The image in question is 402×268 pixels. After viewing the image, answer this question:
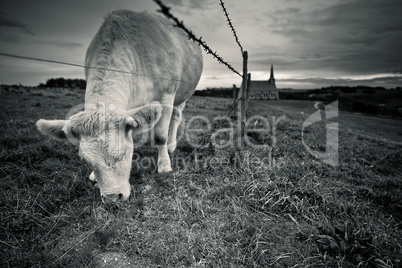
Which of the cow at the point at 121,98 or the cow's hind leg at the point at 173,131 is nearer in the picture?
the cow at the point at 121,98

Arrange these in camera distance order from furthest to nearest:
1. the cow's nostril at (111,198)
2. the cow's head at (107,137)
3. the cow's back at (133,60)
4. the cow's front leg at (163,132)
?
1. the cow's front leg at (163,132)
2. the cow's back at (133,60)
3. the cow's nostril at (111,198)
4. the cow's head at (107,137)

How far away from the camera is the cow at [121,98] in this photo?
241cm

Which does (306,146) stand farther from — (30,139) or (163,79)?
(30,139)

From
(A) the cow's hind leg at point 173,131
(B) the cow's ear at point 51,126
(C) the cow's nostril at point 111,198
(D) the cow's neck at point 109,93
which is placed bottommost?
(C) the cow's nostril at point 111,198

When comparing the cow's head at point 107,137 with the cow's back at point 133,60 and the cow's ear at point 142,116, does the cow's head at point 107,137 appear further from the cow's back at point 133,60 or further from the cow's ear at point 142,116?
the cow's back at point 133,60

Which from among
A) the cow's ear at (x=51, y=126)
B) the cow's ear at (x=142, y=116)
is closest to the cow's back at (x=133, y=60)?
the cow's ear at (x=142, y=116)

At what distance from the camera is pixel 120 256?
2039mm

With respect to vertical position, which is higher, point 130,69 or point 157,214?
point 130,69

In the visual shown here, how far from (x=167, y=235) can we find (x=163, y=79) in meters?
2.49

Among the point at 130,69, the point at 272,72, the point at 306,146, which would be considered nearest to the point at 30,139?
the point at 130,69

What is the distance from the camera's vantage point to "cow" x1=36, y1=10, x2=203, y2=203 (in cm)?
241

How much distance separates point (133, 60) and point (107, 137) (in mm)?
1405

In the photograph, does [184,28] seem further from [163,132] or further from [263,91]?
[263,91]

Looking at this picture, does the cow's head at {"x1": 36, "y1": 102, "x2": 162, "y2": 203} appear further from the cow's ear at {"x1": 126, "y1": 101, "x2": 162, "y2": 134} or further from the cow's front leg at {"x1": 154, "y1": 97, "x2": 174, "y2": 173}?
the cow's front leg at {"x1": 154, "y1": 97, "x2": 174, "y2": 173}
